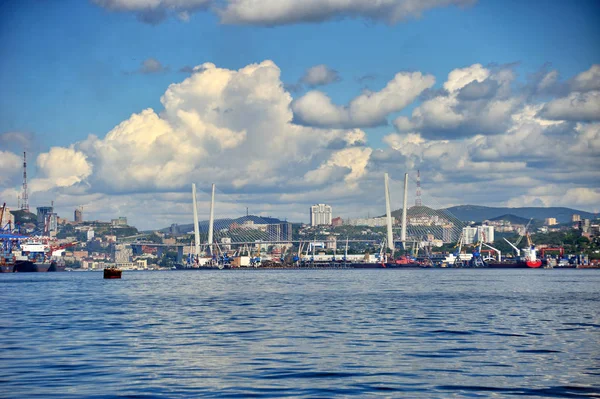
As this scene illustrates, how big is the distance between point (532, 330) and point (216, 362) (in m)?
16.3

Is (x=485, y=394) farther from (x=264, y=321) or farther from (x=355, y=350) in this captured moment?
(x=264, y=321)

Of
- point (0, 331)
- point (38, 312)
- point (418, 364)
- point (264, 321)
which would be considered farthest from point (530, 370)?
point (38, 312)

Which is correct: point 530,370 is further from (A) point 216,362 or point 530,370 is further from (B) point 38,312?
(B) point 38,312

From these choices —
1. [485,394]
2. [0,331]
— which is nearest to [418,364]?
[485,394]

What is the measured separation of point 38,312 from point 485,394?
3739 cm

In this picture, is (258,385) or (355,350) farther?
(355,350)

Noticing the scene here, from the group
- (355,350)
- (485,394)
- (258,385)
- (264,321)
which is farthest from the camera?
(264,321)

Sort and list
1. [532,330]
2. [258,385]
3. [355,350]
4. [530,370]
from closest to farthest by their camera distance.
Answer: [258,385] < [530,370] < [355,350] < [532,330]

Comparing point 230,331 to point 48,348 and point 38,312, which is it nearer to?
point 48,348

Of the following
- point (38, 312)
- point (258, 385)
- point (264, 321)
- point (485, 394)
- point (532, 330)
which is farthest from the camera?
point (38, 312)

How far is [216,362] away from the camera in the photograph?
26422 millimetres

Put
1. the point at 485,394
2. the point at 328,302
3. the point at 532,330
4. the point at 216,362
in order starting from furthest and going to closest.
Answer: the point at 328,302 < the point at 532,330 < the point at 216,362 < the point at 485,394

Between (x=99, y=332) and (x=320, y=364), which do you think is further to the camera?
(x=99, y=332)

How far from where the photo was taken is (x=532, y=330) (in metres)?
36.7
